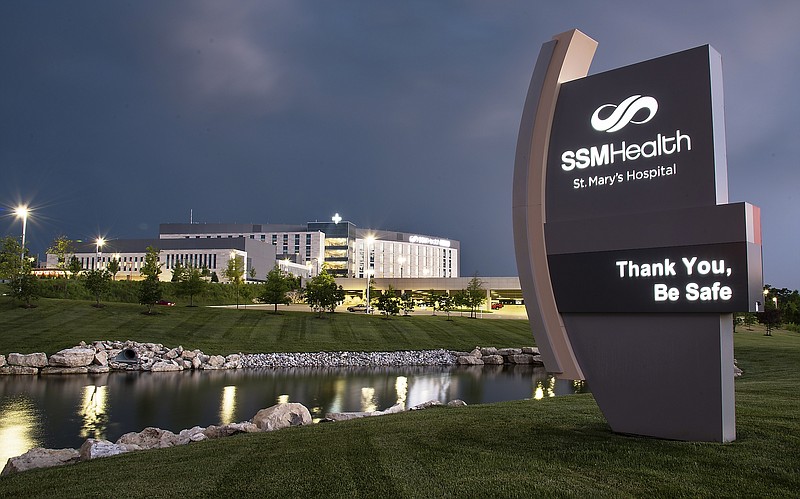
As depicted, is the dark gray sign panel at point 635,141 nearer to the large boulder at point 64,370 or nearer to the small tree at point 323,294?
the large boulder at point 64,370

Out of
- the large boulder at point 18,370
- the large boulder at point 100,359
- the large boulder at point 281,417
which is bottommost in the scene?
the large boulder at point 18,370

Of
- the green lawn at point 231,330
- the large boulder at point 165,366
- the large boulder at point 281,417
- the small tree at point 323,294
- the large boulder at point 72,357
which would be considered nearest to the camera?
the large boulder at point 281,417

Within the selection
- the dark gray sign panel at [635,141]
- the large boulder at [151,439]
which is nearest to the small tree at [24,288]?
the large boulder at [151,439]

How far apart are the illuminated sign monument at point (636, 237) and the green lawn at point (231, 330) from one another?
88.2 feet

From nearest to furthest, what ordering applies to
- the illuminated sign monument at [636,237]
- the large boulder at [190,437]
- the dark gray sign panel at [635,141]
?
the illuminated sign monument at [636,237]
the dark gray sign panel at [635,141]
the large boulder at [190,437]

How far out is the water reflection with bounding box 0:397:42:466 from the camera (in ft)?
41.8

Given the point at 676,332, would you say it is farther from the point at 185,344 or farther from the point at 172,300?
the point at 172,300

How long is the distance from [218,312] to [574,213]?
40.5 meters

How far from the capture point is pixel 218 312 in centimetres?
4584

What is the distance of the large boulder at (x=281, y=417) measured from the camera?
13.7 metres

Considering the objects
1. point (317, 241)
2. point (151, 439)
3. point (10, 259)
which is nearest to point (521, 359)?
point (151, 439)

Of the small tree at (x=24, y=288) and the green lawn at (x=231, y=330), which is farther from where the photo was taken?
the small tree at (x=24, y=288)

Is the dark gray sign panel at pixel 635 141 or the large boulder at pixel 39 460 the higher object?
the dark gray sign panel at pixel 635 141

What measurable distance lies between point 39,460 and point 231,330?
1151 inches
